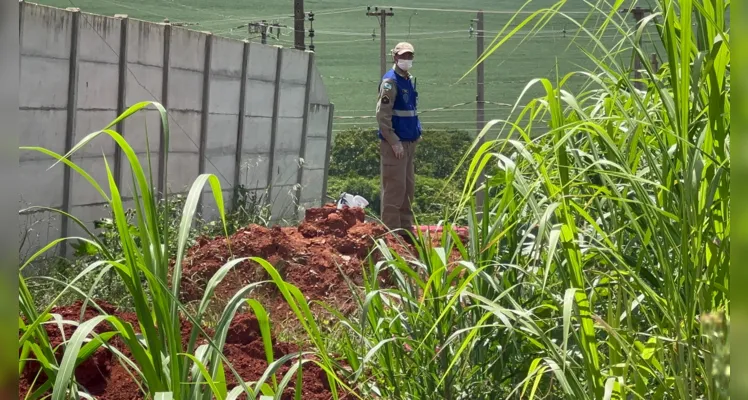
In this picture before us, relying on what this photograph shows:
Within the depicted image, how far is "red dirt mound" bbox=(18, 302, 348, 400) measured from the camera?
2602mm

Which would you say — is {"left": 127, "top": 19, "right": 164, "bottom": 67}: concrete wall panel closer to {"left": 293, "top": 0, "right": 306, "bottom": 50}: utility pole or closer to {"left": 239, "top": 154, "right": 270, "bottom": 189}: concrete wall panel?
{"left": 239, "top": 154, "right": 270, "bottom": 189}: concrete wall panel

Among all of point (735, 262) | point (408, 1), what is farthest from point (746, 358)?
point (408, 1)

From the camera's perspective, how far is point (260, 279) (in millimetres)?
5176

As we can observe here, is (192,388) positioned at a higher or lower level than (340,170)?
higher

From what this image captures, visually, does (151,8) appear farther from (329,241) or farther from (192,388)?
(192,388)

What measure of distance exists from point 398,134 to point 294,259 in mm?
3207

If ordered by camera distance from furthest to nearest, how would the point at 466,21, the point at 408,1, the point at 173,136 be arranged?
1. the point at 408,1
2. the point at 466,21
3. the point at 173,136

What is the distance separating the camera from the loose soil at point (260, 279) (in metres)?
2.71

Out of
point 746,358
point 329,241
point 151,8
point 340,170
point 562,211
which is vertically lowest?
point 340,170

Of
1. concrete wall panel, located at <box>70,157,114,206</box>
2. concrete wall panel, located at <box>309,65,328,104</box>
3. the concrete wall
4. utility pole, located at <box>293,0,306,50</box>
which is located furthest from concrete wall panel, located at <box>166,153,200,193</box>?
utility pole, located at <box>293,0,306,50</box>

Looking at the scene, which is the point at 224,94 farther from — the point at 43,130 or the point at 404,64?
the point at 404,64

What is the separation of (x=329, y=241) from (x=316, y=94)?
8.04 m

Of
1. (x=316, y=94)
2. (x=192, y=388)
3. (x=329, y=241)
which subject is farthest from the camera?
(x=316, y=94)

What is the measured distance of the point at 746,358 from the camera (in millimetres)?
218
